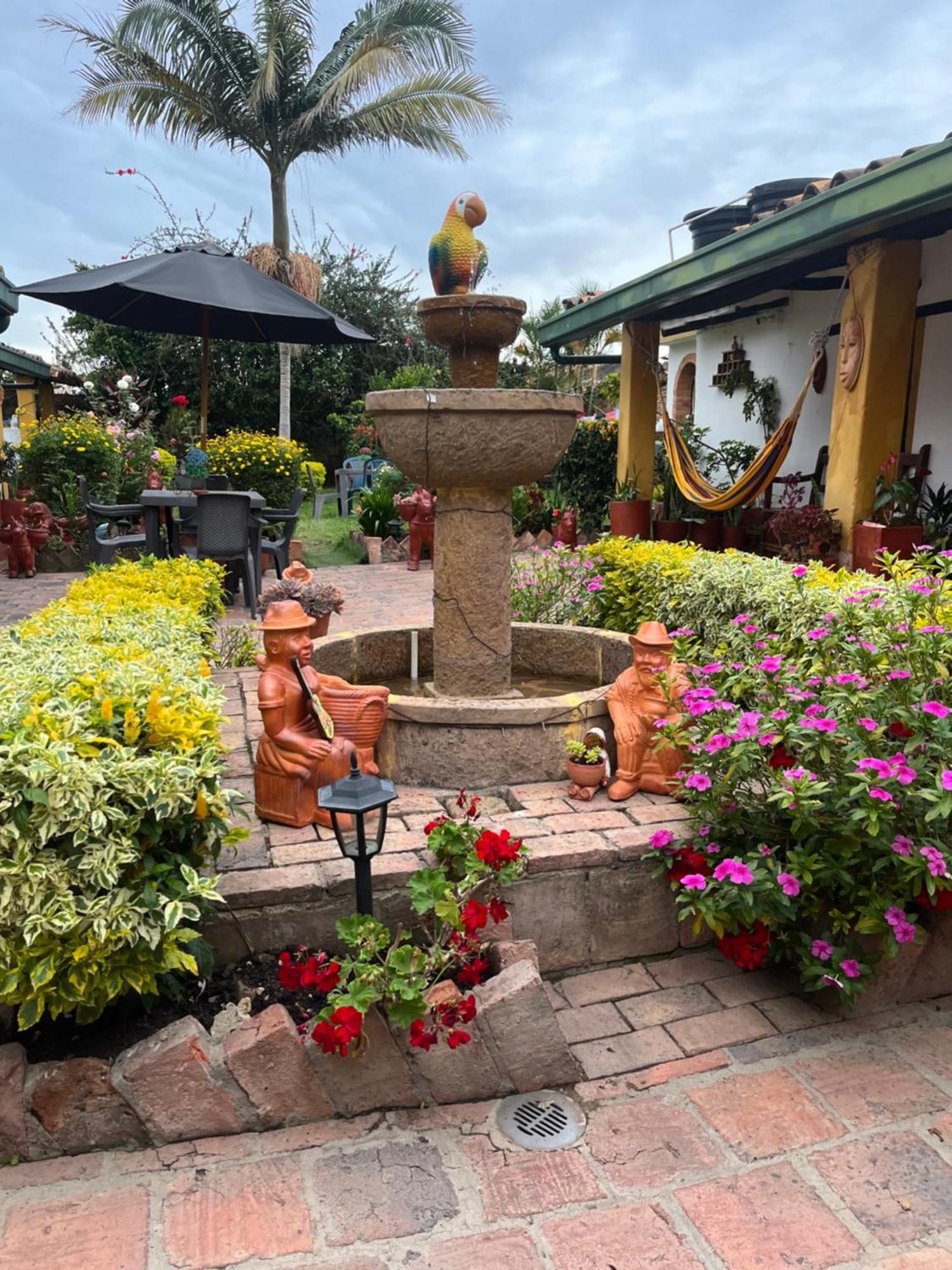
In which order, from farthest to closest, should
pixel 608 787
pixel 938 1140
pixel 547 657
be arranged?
pixel 547 657
pixel 608 787
pixel 938 1140

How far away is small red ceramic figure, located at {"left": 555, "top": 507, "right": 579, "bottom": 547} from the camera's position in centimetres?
992

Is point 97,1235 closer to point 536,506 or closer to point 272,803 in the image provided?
point 272,803

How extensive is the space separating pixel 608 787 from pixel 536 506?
26.6 ft

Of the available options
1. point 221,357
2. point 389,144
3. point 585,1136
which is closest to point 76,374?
point 221,357

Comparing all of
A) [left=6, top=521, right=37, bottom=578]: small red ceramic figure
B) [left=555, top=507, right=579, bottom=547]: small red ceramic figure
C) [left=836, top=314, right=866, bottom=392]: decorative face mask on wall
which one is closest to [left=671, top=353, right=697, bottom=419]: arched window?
[left=555, top=507, right=579, bottom=547]: small red ceramic figure

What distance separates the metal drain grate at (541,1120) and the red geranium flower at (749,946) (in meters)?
0.68

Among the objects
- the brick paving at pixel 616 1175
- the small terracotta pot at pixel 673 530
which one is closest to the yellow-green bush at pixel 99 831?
the brick paving at pixel 616 1175

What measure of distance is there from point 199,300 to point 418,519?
370cm

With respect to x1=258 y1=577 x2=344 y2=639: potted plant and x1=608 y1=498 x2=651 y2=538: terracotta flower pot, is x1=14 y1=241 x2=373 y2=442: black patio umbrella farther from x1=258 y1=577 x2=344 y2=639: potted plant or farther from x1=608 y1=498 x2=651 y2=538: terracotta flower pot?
x1=258 y1=577 x2=344 y2=639: potted plant

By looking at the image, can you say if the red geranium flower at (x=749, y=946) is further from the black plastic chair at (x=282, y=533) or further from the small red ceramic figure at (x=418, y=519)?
the small red ceramic figure at (x=418, y=519)

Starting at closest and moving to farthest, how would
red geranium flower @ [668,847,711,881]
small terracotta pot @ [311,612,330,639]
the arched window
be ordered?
red geranium flower @ [668,847,711,881], small terracotta pot @ [311,612,330,639], the arched window

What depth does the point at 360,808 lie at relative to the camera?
1.98m

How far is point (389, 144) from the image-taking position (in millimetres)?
13977

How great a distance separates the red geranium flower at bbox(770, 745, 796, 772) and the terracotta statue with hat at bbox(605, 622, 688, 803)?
0.44 metres
